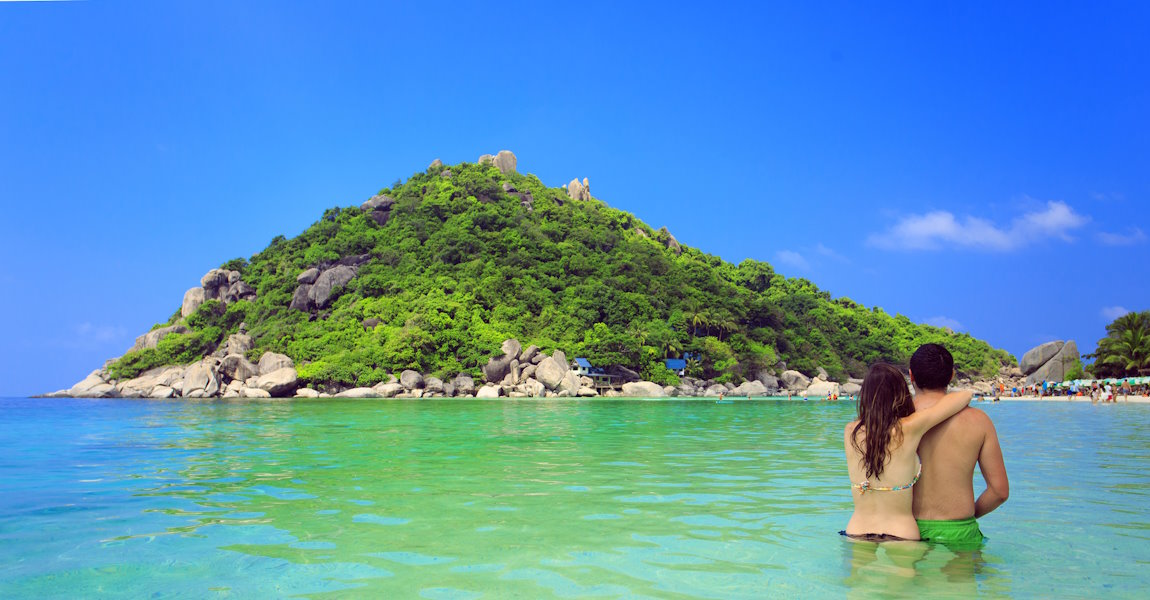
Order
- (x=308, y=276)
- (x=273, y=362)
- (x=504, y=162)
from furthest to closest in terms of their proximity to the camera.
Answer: (x=504, y=162) < (x=308, y=276) < (x=273, y=362)

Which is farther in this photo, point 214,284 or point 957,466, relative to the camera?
point 214,284

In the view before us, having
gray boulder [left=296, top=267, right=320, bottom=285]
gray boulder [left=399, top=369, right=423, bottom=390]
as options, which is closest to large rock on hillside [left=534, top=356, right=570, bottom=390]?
gray boulder [left=399, top=369, right=423, bottom=390]

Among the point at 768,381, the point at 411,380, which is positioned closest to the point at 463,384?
the point at 411,380

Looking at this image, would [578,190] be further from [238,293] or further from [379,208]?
[238,293]

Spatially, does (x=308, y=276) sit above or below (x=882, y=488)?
above

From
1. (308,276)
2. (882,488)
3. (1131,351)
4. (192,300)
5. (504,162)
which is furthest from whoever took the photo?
(504,162)

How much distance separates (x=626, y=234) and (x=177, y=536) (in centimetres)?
9673

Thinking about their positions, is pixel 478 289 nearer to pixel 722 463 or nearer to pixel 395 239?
pixel 395 239

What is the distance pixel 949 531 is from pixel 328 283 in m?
80.1

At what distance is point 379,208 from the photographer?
95.9 meters

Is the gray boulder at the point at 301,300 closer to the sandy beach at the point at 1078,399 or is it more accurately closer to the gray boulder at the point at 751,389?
the gray boulder at the point at 751,389

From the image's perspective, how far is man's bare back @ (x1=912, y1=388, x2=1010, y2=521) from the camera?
4.61 meters

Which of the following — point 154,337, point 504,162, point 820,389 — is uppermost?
point 504,162

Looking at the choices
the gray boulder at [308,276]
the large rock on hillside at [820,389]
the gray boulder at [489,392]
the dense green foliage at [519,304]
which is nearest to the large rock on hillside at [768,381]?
the dense green foliage at [519,304]
